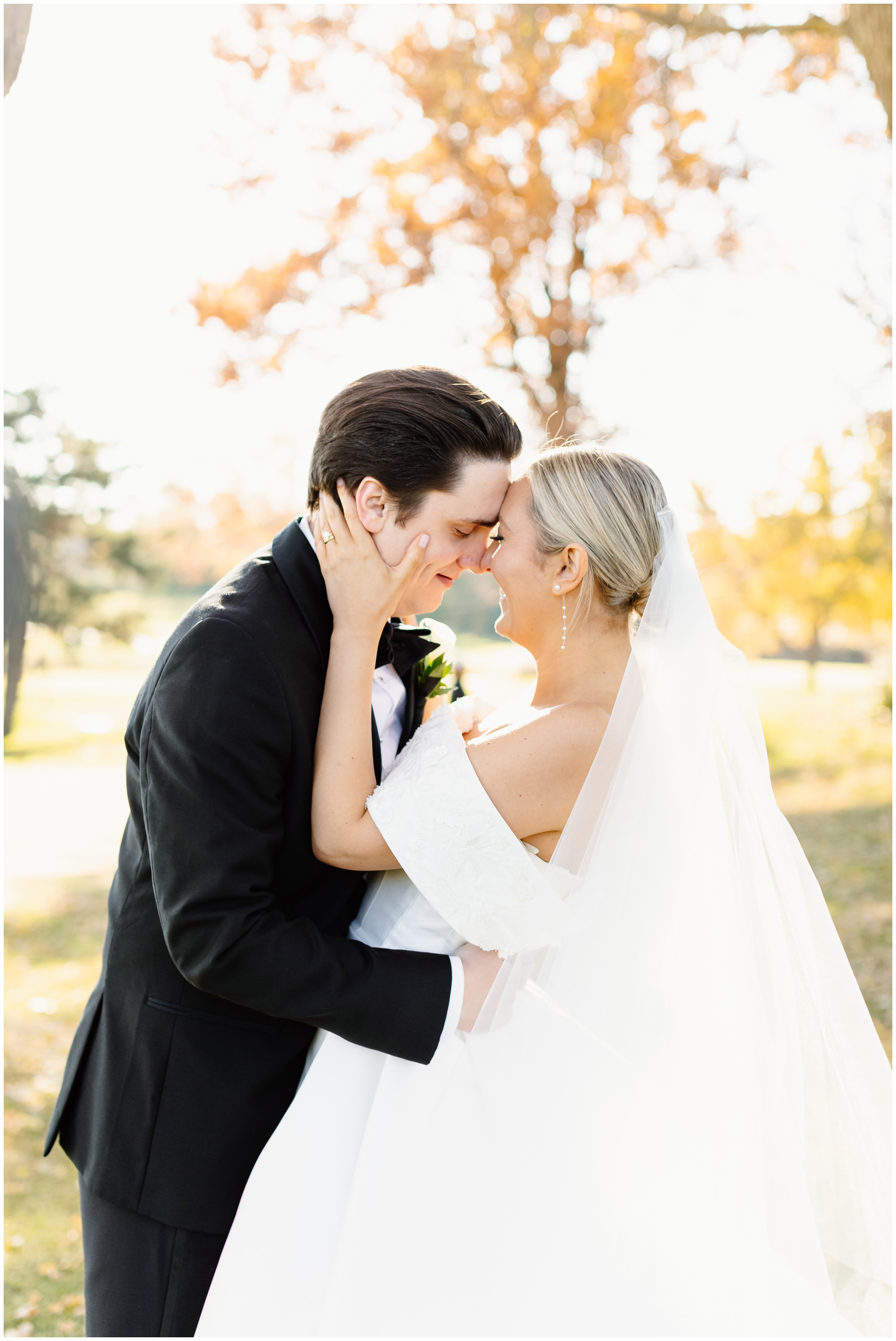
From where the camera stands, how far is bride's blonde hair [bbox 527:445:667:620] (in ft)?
8.26

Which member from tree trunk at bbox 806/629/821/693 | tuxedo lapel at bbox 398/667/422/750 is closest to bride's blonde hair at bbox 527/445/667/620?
tuxedo lapel at bbox 398/667/422/750

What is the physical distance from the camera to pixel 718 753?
2.45 metres

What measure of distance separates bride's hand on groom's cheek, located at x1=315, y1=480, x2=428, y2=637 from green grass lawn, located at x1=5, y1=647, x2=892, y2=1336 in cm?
335

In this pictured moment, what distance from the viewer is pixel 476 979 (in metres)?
2.30

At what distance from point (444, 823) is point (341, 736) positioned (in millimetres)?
325

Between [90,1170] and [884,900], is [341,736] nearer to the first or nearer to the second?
[90,1170]

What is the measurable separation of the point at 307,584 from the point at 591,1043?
4.18 ft

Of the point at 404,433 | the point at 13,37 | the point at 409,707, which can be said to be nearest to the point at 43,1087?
the point at 409,707

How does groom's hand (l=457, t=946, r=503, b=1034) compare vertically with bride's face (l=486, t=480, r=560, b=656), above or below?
below

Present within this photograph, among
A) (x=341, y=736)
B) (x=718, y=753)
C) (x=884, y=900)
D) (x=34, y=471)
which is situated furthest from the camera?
(x=34, y=471)

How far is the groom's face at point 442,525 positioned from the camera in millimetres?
2389

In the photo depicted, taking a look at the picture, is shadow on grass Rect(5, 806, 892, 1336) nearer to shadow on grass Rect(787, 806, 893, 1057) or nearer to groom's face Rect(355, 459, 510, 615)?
shadow on grass Rect(787, 806, 893, 1057)

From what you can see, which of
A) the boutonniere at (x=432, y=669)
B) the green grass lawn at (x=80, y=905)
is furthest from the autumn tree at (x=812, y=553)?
the boutonniere at (x=432, y=669)

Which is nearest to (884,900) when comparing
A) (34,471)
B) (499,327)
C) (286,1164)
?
(499,327)
